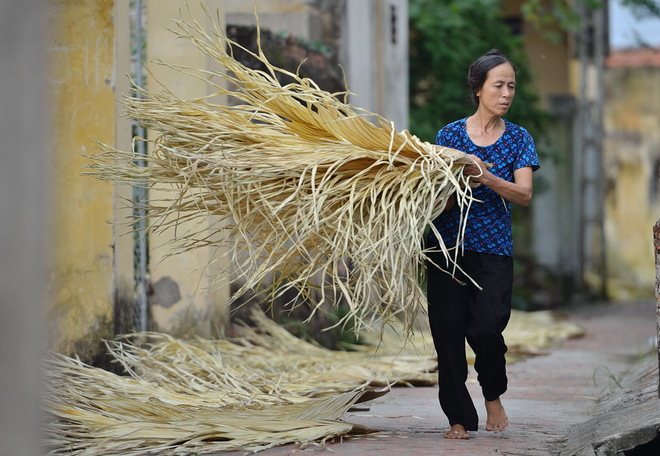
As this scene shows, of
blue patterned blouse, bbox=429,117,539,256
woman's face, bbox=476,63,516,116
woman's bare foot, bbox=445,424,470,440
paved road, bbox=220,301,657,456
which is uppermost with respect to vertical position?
woman's face, bbox=476,63,516,116

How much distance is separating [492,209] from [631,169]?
13.6 meters

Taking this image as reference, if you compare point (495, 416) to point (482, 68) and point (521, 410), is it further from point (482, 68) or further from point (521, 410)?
point (482, 68)

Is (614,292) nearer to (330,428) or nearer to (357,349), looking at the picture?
(357,349)

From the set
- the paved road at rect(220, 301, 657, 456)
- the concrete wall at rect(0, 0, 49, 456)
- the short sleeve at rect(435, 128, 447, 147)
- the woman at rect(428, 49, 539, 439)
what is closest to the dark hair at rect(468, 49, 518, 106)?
the woman at rect(428, 49, 539, 439)

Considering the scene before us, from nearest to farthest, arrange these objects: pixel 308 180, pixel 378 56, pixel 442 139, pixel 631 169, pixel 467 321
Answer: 1. pixel 308 180
2. pixel 467 321
3. pixel 442 139
4. pixel 378 56
5. pixel 631 169

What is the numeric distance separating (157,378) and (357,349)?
8.94ft

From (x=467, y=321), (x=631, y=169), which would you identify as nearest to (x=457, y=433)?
(x=467, y=321)

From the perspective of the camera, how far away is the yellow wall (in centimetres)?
534

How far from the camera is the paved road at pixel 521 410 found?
3.91m

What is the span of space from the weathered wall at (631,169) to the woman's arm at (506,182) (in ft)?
41.9

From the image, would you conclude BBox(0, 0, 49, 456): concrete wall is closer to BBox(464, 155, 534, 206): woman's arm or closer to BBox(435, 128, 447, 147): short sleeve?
BBox(464, 155, 534, 206): woman's arm

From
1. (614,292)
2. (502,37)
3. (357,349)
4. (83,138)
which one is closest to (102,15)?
(83,138)

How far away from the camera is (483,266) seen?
13.8ft

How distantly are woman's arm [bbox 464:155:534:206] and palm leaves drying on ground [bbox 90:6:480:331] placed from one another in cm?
6
